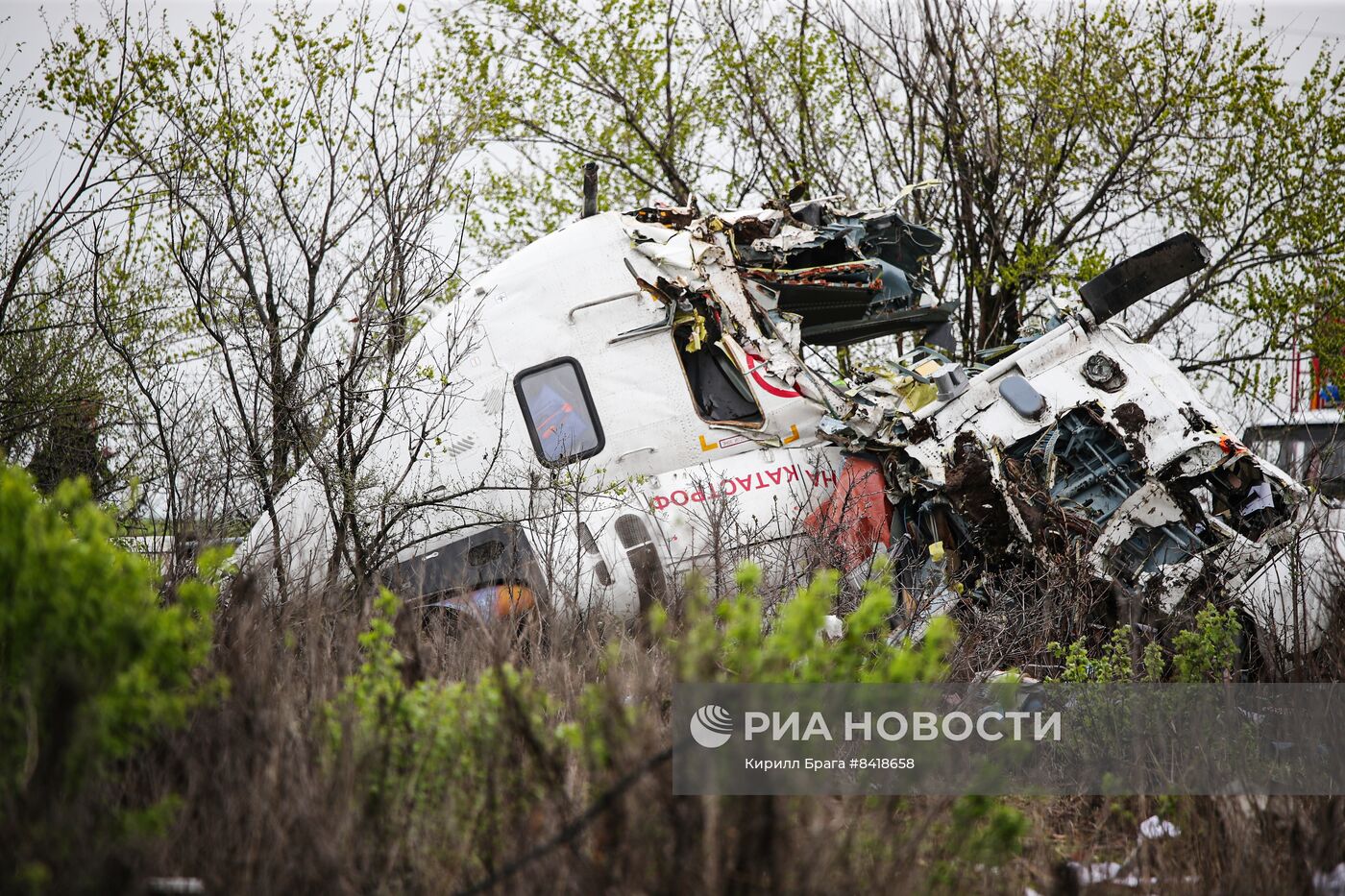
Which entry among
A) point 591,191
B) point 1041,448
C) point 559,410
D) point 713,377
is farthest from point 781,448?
point 591,191

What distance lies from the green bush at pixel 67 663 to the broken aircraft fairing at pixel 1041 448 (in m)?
3.75

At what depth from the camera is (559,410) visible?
5.95 metres

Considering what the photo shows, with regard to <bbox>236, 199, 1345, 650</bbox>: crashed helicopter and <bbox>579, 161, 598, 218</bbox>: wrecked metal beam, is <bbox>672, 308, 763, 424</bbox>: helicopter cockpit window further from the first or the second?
<bbox>579, 161, 598, 218</bbox>: wrecked metal beam

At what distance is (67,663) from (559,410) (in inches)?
148

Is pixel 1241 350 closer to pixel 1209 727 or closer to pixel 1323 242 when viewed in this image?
pixel 1323 242

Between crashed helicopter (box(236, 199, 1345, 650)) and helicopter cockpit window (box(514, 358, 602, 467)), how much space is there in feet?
0.04

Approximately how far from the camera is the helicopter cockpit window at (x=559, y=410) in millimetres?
5898

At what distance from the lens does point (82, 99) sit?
676 centimetres

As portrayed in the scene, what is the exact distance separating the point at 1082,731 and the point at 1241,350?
817cm

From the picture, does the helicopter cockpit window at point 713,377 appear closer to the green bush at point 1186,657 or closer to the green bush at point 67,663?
the green bush at point 1186,657

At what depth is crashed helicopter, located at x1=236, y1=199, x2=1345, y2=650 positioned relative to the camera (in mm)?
5484

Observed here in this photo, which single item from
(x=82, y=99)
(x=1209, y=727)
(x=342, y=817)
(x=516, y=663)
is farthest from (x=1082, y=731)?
(x=82, y=99)

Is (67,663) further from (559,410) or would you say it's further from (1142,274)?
(1142,274)

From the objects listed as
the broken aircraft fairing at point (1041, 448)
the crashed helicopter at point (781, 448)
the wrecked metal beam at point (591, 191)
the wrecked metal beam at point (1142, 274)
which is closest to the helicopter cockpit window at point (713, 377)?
the crashed helicopter at point (781, 448)
